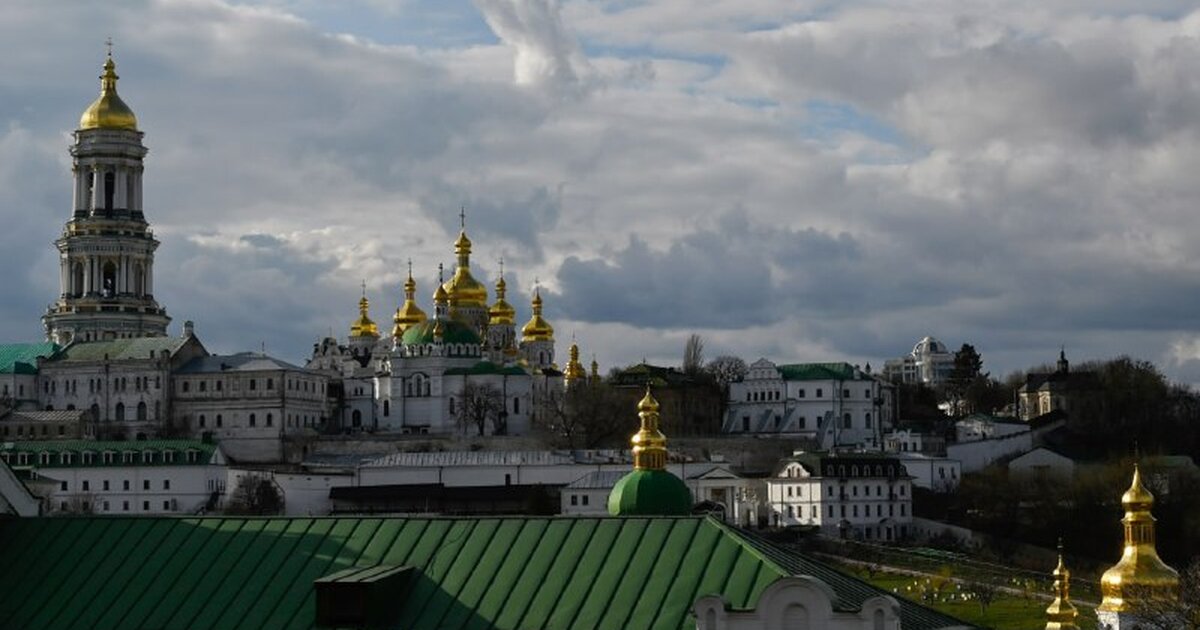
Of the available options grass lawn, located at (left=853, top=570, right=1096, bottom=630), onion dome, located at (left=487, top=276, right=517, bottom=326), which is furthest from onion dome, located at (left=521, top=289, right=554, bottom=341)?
grass lawn, located at (left=853, top=570, right=1096, bottom=630)

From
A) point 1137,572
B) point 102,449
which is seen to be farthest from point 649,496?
point 102,449

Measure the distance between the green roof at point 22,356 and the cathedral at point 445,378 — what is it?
17473 millimetres

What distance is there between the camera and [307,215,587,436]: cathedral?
15650cm

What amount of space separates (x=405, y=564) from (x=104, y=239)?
137201 mm

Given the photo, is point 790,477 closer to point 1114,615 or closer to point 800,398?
point 800,398

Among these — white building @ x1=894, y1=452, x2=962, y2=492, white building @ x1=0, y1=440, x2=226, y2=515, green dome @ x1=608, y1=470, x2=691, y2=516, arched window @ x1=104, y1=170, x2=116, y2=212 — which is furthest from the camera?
arched window @ x1=104, y1=170, x2=116, y2=212

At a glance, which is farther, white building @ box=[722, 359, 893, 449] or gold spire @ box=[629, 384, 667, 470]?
white building @ box=[722, 359, 893, 449]

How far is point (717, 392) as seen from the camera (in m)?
172

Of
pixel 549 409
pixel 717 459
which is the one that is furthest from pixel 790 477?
pixel 549 409

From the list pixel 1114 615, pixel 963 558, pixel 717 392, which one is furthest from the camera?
pixel 717 392

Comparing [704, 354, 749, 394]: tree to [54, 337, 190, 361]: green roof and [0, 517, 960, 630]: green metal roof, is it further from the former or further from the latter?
[0, 517, 960, 630]: green metal roof

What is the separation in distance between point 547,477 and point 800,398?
101 feet

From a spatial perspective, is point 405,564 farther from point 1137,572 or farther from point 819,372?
point 819,372

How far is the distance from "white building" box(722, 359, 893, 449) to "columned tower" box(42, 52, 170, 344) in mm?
40063
